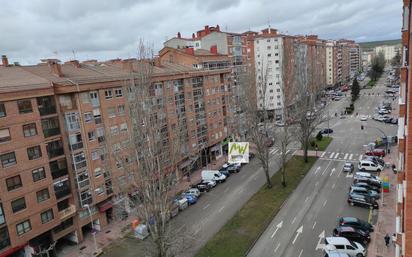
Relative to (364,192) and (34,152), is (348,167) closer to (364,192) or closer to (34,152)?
(364,192)

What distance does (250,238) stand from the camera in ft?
85.9

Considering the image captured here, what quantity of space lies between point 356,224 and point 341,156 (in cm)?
2261

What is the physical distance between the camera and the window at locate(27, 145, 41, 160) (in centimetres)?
2486

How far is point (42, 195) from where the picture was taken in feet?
84.7

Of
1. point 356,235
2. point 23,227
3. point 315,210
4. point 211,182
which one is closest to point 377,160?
point 315,210

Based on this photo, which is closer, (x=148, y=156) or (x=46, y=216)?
(x=148, y=156)

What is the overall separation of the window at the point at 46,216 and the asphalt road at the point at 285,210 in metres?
5.78

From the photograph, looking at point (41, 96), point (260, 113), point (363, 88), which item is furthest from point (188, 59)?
point (363, 88)

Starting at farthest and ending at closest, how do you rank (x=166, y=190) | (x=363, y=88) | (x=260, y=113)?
(x=363, y=88) < (x=260, y=113) < (x=166, y=190)

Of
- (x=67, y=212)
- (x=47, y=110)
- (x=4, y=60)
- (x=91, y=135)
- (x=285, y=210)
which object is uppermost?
(x=4, y=60)

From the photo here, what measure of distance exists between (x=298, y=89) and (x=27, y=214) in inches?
1460

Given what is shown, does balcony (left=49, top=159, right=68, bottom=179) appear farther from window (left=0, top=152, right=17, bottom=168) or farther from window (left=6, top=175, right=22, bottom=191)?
window (left=0, top=152, right=17, bottom=168)

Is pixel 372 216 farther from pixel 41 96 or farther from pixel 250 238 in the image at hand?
pixel 41 96

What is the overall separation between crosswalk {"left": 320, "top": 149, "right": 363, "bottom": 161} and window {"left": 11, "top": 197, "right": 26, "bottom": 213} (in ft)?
129
